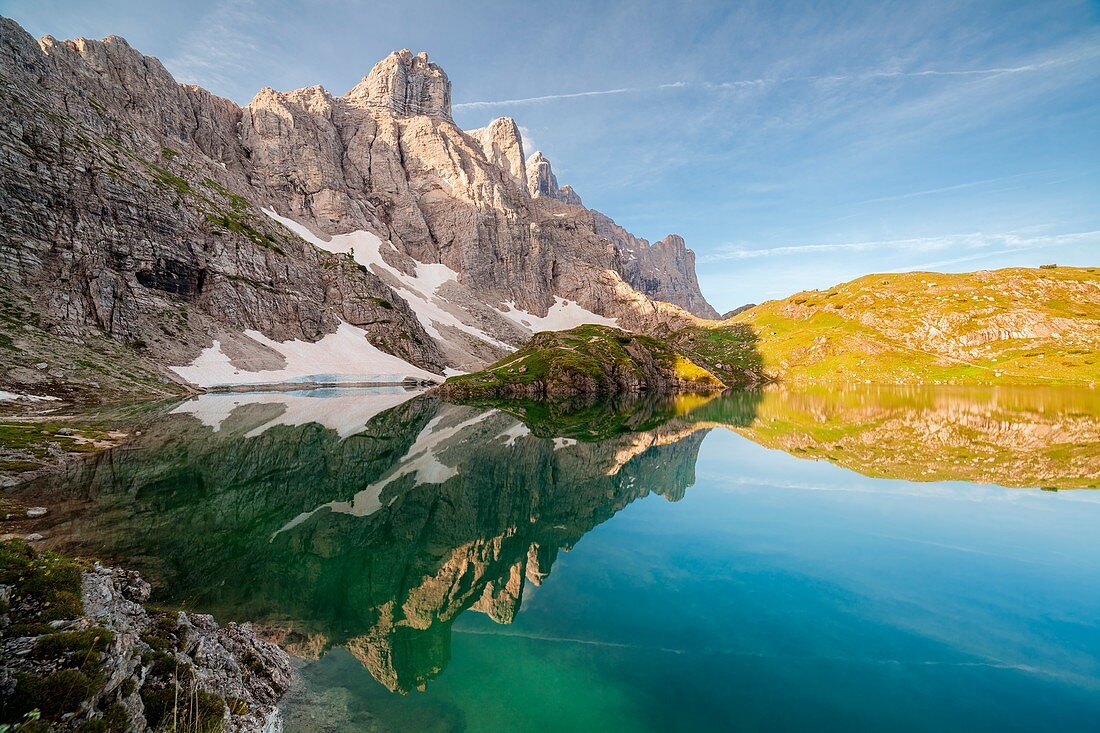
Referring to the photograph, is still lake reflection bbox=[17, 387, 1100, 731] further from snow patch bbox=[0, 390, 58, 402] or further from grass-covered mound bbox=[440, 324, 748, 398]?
grass-covered mound bbox=[440, 324, 748, 398]

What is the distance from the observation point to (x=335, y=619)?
17.1 meters

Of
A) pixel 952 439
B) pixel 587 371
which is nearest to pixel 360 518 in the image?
pixel 952 439

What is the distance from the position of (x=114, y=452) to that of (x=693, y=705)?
50968 mm

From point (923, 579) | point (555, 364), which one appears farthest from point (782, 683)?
point (555, 364)

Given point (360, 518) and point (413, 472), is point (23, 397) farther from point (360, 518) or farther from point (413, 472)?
point (360, 518)

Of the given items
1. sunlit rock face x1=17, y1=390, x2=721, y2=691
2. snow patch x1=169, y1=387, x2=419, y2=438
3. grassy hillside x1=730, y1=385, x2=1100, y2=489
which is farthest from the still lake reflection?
→ snow patch x1=169, y1=387, x2=419, y2=438

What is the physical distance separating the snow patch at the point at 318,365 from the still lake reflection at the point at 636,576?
8536 centimetres

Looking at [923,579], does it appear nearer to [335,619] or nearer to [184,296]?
[335,619]

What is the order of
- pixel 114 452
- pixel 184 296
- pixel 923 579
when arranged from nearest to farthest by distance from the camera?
pixel 923 579 < pixel 114 452 < pixel 184 296

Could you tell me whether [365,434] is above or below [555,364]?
below

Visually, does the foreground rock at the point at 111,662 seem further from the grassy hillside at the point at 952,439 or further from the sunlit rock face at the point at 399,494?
the grassy hillside at the point at 952,439

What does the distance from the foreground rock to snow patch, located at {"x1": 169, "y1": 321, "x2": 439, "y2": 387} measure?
12062 centimetres

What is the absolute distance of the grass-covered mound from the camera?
12800 cm

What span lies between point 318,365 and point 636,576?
493 ft
